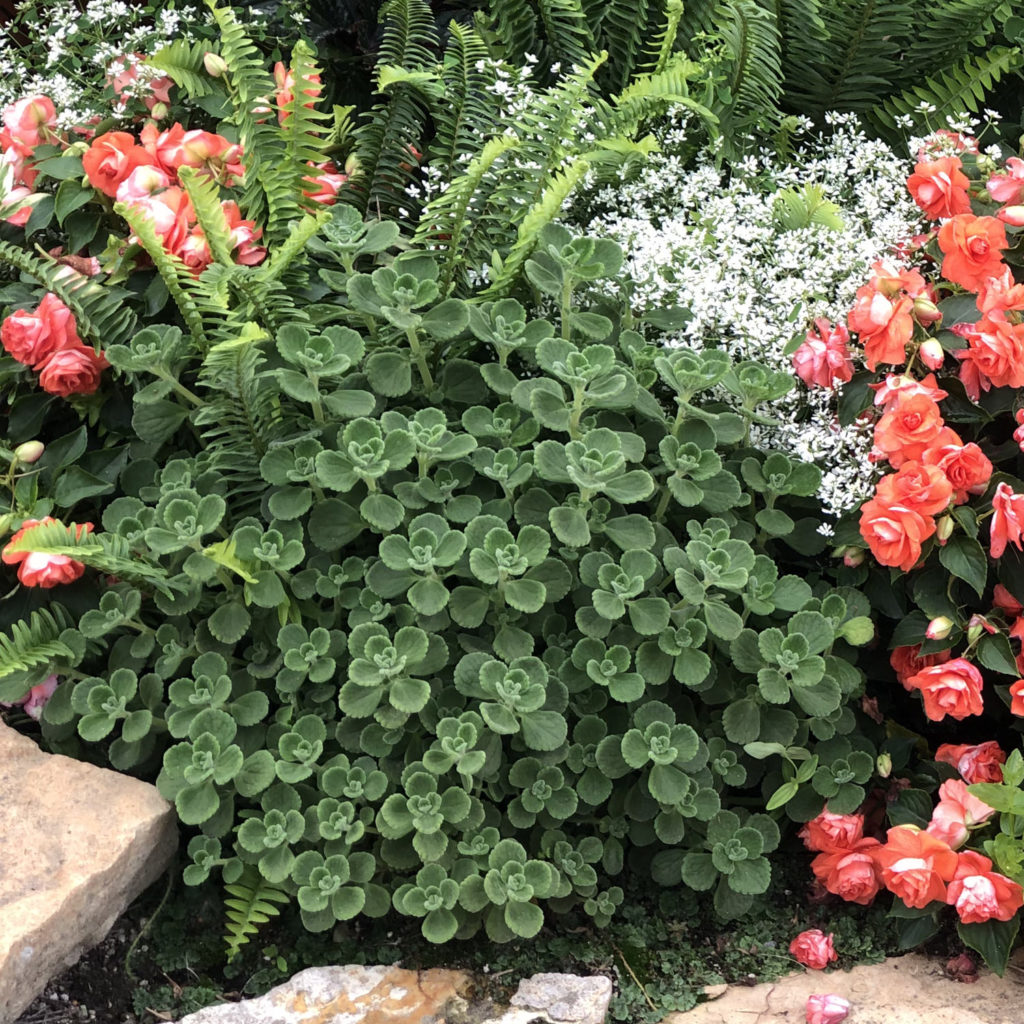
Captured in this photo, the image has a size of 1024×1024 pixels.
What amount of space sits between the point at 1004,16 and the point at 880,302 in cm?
131

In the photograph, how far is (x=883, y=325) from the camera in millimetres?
1995

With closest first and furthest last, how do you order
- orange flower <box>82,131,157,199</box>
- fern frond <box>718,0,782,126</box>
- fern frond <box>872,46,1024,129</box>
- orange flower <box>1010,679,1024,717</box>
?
1. orange flower <box>1010,679,1024,717</box>
2. orange flower <box>82,131,157,199</box>
3. fern frond <box>718,0,782,126</box>
4. fern frond <box>872,46,1024,129</box>

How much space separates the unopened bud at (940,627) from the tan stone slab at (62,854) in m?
1.41

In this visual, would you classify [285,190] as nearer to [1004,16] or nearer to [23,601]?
[23,601]

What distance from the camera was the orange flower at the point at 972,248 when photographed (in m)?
2.02

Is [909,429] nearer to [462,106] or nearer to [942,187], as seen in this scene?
[942,187]

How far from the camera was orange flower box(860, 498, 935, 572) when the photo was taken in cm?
183

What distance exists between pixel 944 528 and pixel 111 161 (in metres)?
1.84

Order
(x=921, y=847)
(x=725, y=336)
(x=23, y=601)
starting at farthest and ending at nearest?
(x=725, y=336) < (x=23, y=601) < (x=921, y=847)

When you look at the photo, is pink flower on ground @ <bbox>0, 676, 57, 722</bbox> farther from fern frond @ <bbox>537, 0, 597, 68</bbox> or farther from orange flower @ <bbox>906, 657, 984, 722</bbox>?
fern frond @ <bbox>537, 0, 597, 68</bbox>

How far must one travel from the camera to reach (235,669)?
2.06 m

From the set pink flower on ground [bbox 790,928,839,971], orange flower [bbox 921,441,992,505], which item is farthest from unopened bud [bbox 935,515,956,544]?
pink flower on ground [bbox 790,928,839,971]

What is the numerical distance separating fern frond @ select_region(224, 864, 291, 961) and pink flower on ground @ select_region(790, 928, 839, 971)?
36.8 inches

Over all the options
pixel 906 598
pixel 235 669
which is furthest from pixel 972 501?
pixel 235 669
